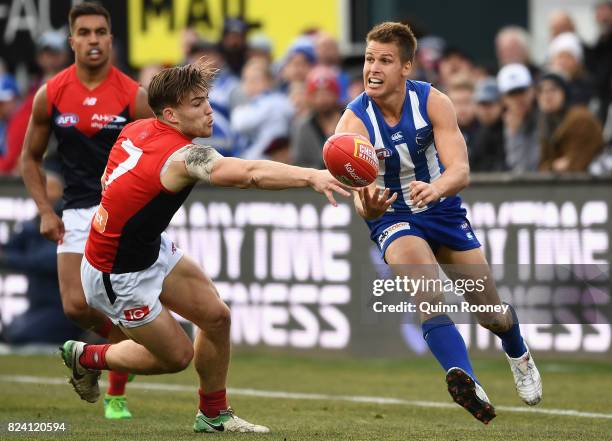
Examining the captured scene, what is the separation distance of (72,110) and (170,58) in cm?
930

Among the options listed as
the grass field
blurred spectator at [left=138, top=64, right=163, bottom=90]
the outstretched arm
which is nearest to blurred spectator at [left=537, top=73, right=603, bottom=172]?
the grass field

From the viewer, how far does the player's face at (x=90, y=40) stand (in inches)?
410

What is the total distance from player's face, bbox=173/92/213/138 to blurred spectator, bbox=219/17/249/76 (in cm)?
953

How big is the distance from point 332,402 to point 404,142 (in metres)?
2.85

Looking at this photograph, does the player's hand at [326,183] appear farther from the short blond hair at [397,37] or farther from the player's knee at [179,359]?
the short blond hair at [397,37]

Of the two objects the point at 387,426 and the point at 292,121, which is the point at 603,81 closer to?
the point at 292,121

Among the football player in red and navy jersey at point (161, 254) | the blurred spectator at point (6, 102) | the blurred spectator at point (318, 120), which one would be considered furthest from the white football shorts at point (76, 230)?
the blurred spectator at point (6, 102)

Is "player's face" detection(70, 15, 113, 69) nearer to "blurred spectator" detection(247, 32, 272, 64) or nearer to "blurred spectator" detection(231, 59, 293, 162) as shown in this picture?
"blurred spectator" detection(231, 59, 293, 162)

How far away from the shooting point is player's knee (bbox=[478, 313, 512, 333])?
Answer: 943 cm

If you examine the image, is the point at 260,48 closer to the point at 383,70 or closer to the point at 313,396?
the point at 313,396

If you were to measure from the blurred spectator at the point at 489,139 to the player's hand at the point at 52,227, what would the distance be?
5550 millimetres

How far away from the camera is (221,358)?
8984mm

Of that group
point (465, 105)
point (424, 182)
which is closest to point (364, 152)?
point (424, 182)

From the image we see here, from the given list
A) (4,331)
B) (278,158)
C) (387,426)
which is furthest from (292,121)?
(387,426)
